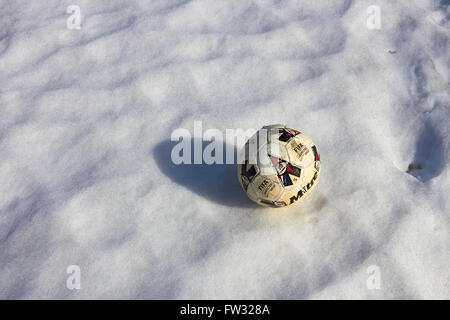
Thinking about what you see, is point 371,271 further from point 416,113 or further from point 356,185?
point 416,113

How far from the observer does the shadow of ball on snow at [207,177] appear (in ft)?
8.16

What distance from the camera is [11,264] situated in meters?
2.24

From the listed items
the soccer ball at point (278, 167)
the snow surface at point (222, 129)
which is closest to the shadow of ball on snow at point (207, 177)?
the snow surface at point (222, 129)

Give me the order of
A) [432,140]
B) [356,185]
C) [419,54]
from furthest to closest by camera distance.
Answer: [419,54], [432,140], [356,185]

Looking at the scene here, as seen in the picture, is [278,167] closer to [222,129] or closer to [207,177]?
[207,177]

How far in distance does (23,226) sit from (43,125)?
822 millimetres

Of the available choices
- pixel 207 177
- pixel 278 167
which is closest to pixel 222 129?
pixel 207 177

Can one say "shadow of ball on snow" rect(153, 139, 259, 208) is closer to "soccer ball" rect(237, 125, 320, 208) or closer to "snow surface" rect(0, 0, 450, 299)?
"snow surface" rect(0, 0, 450, 299)

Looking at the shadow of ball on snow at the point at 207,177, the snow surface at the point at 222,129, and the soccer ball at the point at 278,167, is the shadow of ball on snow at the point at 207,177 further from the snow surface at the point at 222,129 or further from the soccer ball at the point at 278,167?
the soccer ball at the point at 278,167

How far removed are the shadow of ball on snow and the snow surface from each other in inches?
0.6

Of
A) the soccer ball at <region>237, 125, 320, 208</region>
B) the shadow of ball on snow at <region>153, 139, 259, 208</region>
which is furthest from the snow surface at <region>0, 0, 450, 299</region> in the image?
the soccer ball at <region>237, 125, 320, 208</region>

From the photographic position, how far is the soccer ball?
6.91 ft

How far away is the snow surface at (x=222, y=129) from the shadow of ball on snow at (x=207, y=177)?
2 cm
